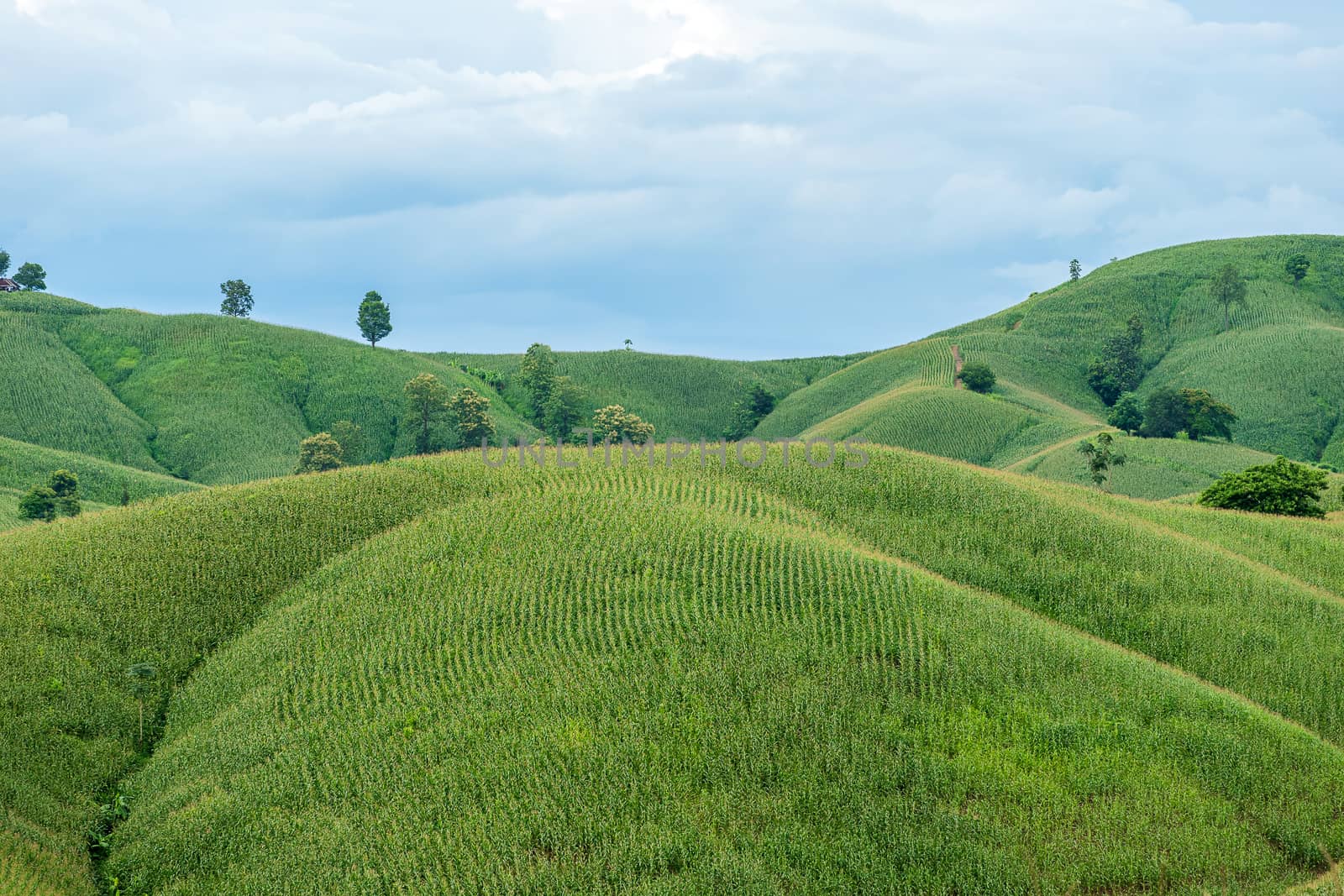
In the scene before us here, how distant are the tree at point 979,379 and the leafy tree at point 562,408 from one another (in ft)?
153

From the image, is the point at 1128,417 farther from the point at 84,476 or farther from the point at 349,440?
the point at 84,476

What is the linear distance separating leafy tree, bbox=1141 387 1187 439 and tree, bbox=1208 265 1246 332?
50053 millimetres

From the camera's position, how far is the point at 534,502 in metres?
43.4

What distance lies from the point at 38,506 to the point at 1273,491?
3196 inches

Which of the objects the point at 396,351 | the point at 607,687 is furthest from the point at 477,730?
the point at 396,351

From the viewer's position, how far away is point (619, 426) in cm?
11569

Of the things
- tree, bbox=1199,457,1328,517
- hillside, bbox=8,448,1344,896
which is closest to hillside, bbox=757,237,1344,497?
tree, bbox=1199,457,1328,517

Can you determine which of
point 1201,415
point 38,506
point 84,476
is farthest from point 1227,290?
point 38,506

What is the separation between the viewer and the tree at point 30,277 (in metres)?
147

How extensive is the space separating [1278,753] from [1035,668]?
6.79 metres

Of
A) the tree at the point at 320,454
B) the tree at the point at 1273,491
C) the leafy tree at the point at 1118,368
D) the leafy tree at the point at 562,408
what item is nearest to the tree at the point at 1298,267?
the leafy tree at the point at 1118,368

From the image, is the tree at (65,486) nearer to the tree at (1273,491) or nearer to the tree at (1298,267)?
the tree at (1273,491)

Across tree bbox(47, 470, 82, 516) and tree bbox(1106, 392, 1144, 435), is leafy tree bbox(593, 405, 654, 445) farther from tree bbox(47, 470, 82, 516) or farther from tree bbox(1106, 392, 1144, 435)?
tree bbox(47, 470, 82, 516)


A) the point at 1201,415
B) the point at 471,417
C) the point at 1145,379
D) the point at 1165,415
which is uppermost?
the point at 1145,379
